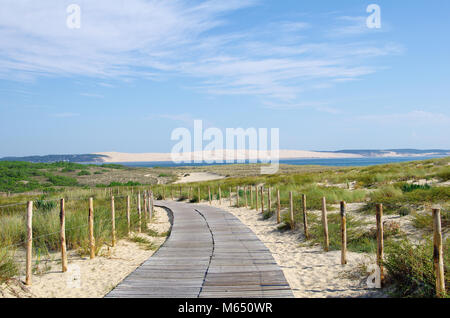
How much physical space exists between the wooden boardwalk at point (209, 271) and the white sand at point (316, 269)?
40cm

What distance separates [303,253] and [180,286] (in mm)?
4236

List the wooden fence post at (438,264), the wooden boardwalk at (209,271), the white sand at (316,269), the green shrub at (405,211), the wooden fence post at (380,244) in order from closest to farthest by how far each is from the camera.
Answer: the wooden fence post at (438,264), the wooden boardwalk at (209,271), the wooden fence post at (380,244), the white sand at (316,269), the green shrub at (405,211)

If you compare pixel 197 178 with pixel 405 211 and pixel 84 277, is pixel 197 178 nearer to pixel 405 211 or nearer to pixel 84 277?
pixel 405 211

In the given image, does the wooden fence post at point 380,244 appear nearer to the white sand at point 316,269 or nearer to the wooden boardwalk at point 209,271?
the white sand at point 316,269

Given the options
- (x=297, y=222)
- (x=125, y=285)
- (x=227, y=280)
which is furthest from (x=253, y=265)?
(x=297, y=222)

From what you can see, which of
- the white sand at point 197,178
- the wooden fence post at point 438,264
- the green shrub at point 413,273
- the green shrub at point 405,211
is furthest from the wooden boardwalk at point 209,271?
the white sand at point 197,178

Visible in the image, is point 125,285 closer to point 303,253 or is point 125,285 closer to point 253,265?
point 253,265

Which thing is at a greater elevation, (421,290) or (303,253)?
(421,290)

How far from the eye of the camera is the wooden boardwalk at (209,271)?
595 centimetres

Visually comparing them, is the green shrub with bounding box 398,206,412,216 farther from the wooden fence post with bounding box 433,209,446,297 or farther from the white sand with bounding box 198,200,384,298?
the wooden fence post with bounding box 433,209,446,297

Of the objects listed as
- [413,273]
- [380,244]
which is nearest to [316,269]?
[380,244]

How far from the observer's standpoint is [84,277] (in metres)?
7.49

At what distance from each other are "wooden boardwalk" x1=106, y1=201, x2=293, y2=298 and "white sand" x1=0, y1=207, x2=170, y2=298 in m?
0.53
